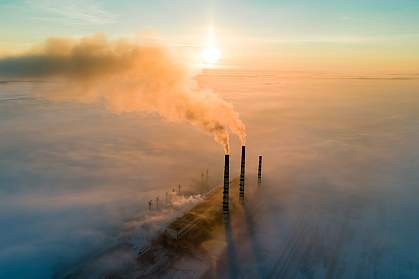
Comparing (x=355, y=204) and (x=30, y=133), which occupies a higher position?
(x=30, y=133)

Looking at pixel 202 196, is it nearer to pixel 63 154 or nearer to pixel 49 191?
pixel 49 191

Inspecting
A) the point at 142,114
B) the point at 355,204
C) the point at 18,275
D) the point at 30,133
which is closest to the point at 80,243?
the point at 18,275

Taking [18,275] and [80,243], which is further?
[80,243]

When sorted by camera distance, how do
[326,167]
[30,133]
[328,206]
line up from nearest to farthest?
[328,206] < [326,167] < [30,133]

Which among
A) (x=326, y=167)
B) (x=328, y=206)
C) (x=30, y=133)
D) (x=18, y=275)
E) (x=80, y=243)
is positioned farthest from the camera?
(x=30, y=133)

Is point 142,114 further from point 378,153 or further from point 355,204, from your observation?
point 355,204

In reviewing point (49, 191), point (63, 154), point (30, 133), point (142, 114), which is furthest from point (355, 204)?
point (142, 114)

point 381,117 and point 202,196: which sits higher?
point 381,117

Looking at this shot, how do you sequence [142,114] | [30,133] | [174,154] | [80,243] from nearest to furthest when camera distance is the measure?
[80,243]
[174,154]
[30,133]
[142,114]

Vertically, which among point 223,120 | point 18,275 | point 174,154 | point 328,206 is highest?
point 223,120
